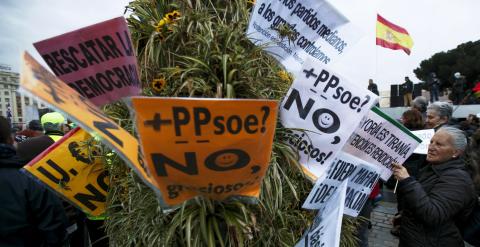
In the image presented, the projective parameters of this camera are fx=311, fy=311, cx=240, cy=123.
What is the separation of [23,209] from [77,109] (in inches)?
63.9

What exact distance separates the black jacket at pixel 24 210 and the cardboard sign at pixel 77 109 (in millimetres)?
1503

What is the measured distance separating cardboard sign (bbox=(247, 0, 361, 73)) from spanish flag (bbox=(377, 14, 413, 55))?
A: 8144 millimetres

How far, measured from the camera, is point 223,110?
1.15m

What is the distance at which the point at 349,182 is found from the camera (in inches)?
89.2

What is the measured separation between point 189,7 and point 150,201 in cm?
121

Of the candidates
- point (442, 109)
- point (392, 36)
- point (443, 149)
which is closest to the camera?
point (443, 149)

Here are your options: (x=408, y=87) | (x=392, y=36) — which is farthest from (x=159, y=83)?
(x=408, y=87)

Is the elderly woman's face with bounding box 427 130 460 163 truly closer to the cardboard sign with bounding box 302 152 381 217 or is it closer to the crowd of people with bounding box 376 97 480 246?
the crowd of people with bounding box 376 97 480 246

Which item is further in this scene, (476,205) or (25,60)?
(476,205)

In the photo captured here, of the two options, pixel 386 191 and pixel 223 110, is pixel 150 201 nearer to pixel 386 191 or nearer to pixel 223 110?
pixel 223 110

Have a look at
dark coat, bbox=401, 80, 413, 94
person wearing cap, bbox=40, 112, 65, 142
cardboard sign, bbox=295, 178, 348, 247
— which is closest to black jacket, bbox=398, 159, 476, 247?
cardboard sign, bbox=295, 178, 348, 247

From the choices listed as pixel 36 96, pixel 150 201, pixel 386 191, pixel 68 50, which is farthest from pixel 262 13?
pixel 386 191

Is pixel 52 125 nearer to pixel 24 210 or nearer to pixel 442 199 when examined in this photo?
pixel 24 210

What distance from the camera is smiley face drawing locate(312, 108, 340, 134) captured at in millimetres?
2000
